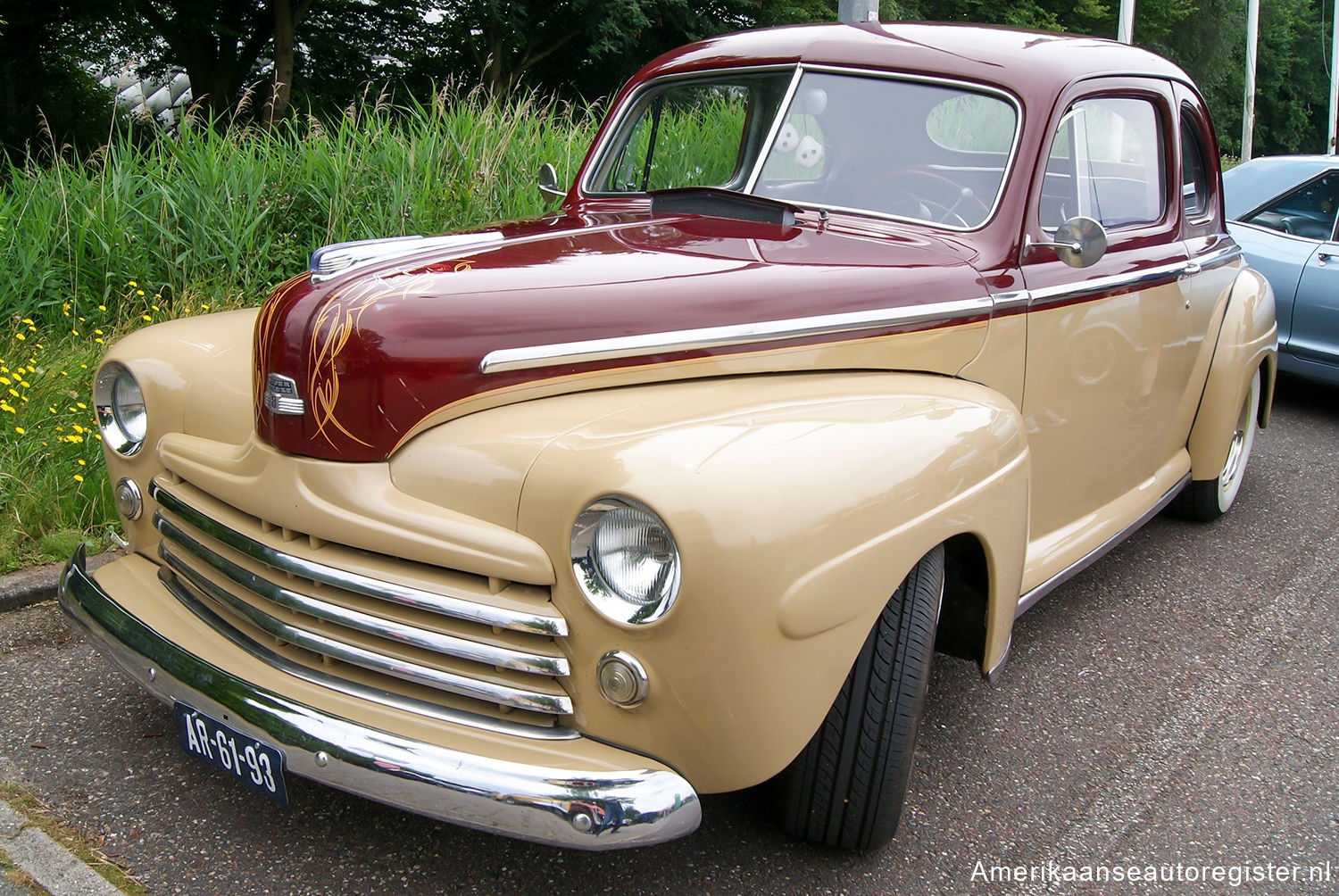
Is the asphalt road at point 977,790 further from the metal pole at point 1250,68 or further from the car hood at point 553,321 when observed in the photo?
the metal pole at point 1250,68

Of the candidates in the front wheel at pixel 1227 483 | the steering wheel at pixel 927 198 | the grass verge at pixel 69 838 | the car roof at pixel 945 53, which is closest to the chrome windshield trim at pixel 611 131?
the car roof at pixel 945 53

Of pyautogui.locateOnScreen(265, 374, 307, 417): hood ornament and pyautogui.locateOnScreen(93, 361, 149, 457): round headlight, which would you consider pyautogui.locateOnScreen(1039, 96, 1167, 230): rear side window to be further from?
pyautogui.locateOnScreen(93, 361, 149, 457): round headlight

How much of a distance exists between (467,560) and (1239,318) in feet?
10.1

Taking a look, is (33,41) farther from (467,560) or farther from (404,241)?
(467,560)

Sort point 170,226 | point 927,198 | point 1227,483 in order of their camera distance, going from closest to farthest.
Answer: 1. point 927,198
2. point 1227,483
3. point 170,226

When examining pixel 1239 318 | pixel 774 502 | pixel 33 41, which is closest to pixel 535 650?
pixel 774 502

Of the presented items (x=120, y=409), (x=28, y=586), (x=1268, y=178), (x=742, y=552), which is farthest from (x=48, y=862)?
(x=1268, y=178)

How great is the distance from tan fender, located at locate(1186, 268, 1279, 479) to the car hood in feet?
5.21

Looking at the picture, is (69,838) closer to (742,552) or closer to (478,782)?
(478,782)

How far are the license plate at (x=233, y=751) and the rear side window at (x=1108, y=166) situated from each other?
2230 millimetres

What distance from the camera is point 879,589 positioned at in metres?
1.90

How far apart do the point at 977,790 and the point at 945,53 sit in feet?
6.25

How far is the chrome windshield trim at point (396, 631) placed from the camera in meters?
1.80

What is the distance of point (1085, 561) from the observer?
9.96 feet
